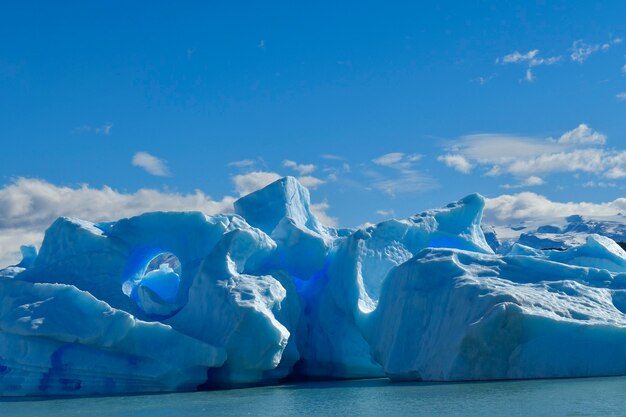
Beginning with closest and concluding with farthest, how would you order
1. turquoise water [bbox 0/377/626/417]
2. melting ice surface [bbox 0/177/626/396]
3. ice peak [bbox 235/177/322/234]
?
turquoise water [bbox 0/377/626/417] → melting ice surface [bbox 0/177/626/396] → ice peak [bbox 235/177/322/234]

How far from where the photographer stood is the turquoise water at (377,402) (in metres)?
9.94

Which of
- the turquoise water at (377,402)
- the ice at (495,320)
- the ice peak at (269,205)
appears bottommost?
the turquoise water at (377,402)

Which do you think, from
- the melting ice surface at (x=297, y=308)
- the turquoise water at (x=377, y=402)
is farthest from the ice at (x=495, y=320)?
the turquoise water at (x=377, y=402)

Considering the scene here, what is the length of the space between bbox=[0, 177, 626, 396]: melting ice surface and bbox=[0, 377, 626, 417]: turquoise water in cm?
68

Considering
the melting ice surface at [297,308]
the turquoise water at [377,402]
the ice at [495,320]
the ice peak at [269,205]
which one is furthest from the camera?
the ice peak at [269,205]

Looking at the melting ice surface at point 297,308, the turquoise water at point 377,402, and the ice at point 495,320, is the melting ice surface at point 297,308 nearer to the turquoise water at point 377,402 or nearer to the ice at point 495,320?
the ice at point 495,320

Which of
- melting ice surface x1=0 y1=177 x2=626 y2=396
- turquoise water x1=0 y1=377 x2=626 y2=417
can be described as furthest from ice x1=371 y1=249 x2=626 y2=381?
turquoise water x1=0 y1=377 x2=626 y2=417

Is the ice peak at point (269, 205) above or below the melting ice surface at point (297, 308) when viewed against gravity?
above

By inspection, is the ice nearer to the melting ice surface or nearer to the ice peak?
the melting ice surface

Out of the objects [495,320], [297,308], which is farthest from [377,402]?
[297,308]

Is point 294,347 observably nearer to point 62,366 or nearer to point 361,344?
point 361,344

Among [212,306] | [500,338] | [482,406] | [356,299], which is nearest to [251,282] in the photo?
[212,306]

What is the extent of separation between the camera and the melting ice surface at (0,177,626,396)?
43.4 ft

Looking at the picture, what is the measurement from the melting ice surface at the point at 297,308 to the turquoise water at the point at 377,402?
68cm
